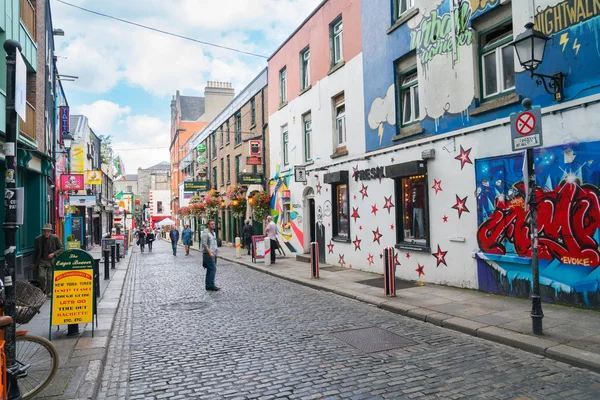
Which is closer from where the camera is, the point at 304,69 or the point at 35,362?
the point at 35,362

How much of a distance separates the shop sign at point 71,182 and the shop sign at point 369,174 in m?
12.6

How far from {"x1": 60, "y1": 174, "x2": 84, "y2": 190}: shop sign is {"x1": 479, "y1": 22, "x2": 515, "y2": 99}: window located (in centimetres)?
1665

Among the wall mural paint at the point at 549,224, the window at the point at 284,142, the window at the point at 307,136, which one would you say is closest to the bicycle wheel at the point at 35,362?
the wall mural paint at the point at 549,224

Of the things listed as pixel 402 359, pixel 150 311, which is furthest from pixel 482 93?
pixel 150 311

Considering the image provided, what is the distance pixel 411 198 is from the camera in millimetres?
11234

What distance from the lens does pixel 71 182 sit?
18422 mm

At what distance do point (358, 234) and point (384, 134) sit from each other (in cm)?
328

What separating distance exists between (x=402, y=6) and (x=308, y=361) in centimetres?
1022

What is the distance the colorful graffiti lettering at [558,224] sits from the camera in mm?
6938

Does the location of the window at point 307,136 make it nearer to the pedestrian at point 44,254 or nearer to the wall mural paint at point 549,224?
the wall mural paint at point 549,224

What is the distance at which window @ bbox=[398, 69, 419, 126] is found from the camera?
A: 11273 millimetres

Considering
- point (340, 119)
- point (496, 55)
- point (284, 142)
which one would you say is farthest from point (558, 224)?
point (284, 142)

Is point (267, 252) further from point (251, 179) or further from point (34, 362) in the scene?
point (34, 362)

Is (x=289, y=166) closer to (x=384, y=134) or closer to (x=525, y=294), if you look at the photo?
(x=384, y=134)
